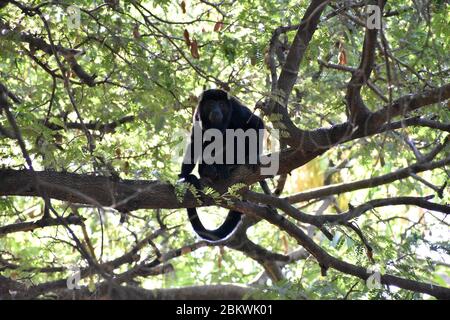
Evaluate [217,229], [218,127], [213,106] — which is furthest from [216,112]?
[217,229]

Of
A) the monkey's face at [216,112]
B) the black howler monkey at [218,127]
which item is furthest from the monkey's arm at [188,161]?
the monkey's face at [216,112]

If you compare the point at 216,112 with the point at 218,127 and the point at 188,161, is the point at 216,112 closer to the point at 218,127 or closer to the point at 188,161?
the point at 218,127

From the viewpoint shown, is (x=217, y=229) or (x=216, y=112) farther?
(x=216, y=112)

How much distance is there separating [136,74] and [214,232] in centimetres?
140

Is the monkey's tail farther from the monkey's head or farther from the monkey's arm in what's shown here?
the monkey's head

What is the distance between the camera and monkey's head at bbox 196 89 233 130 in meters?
6.19

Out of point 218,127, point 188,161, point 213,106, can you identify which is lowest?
point 188,161

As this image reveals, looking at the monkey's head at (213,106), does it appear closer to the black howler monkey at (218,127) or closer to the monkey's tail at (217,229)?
the black howler monkey at (218,127)

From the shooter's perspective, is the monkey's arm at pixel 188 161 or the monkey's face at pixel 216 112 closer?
the monkey's arm at pixel 188 161

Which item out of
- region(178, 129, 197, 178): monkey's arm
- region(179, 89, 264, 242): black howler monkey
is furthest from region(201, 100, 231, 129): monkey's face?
region(178, 129, 197, 178): monkey's arm

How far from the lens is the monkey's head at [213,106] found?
6.19m

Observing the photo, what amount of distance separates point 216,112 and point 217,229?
0.98 m

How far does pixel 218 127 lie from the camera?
6316mm
